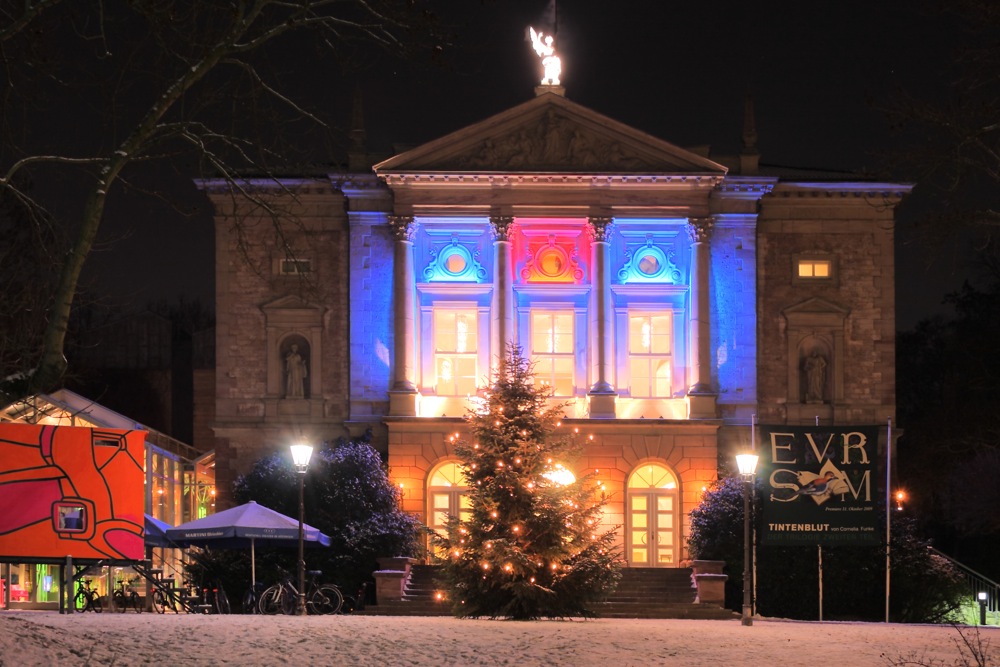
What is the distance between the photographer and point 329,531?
45188 millimetres

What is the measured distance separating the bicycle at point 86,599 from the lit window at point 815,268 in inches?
892

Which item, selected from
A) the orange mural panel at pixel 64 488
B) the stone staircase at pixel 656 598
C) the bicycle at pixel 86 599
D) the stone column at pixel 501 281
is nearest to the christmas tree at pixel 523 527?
the orange mural panel at pixel 64 488

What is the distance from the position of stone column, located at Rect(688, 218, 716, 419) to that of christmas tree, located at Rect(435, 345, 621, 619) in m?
17.1

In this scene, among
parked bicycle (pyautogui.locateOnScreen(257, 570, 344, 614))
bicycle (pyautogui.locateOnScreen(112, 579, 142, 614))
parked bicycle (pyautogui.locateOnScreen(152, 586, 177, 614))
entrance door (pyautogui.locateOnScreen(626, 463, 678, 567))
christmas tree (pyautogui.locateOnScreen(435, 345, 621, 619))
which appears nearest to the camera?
christmas tree (pyautogui.locateOnScreen(435, 345, 621, 619))

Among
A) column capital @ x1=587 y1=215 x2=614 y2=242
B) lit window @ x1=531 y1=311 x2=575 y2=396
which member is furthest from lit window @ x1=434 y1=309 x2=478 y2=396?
column capital @ x1=587 y1=215 x2=614 y2=242

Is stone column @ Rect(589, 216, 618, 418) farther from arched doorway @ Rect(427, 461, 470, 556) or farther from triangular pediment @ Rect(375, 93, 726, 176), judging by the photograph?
arched doorway @ Rect(427, 461, 470, 556)

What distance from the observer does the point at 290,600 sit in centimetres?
3559

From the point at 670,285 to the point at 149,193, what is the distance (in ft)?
105

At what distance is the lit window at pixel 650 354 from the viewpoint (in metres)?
50.5

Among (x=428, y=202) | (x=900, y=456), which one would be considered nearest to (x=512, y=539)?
(x=428, y=202)

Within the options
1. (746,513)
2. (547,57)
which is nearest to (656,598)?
(746,513)

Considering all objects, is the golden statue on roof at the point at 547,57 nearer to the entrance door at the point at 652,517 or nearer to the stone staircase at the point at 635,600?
the entrance door at the point at 652,517

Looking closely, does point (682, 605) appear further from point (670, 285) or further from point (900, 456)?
point (900, 456)

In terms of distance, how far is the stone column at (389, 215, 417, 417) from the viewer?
49375 mm
